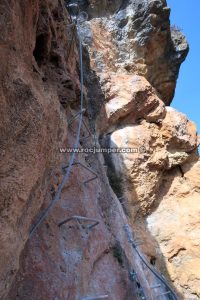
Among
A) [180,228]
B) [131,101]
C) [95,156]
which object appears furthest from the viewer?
[131,101]

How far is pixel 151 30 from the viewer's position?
26.8 ft

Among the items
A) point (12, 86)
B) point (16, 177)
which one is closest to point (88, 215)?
point (16, 177)

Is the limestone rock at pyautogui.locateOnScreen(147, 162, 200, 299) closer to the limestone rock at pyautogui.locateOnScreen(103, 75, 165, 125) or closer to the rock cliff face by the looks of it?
the rock cliff face

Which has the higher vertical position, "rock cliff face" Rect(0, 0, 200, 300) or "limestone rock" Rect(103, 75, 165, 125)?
"limestone rock" Rect(103, 75, 165, 125)

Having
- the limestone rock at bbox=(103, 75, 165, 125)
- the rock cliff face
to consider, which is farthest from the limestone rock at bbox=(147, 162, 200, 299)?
the limestone rock at bbox=(103, 75, 165, 125)

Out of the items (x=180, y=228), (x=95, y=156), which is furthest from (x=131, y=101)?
(x=180, y=228)

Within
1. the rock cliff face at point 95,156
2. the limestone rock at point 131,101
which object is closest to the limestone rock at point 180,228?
the rock cliff face at point 95,156

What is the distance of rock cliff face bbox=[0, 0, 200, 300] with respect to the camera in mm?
1728

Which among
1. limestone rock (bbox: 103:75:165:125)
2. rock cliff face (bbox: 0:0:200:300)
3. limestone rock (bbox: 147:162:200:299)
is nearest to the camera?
rock cliff face (bbox: 0:0:200:300)

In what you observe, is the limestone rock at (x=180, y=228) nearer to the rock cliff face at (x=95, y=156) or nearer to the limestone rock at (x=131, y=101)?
the rock cliff face at (x=95, y=156)

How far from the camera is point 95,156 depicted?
180 inches

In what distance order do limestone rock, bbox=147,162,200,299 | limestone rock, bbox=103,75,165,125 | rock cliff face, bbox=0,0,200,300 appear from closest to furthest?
rock cliff face, bbox=0,0,200,300
limestone rock, bbox=147,162,200,299
limestone rock, bbox=103,75,165,125

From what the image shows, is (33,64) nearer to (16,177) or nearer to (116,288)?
(16,177)

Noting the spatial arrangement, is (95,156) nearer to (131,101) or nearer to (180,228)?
(131,101)
